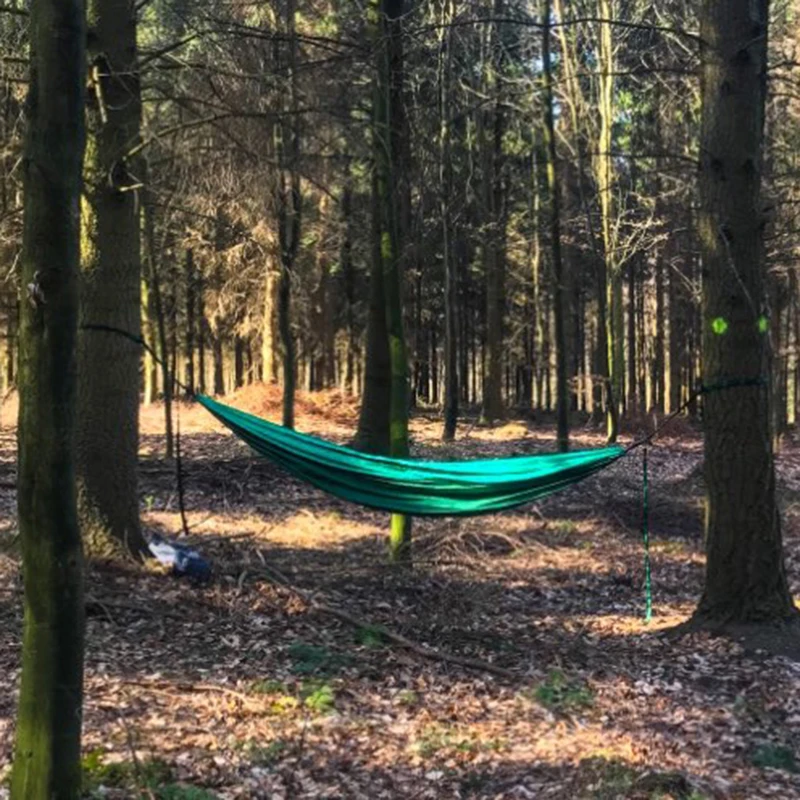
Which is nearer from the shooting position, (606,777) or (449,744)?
(606,777)

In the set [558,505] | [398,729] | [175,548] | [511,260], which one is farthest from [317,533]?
[511,260]

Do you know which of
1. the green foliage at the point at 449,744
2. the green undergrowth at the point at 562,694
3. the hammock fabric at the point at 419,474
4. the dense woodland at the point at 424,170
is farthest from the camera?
the dense woodland at the point at 424,170

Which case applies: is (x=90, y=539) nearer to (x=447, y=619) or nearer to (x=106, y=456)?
(x=106, y=456)

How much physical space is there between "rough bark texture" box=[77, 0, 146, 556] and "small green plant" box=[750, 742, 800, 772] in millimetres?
3828

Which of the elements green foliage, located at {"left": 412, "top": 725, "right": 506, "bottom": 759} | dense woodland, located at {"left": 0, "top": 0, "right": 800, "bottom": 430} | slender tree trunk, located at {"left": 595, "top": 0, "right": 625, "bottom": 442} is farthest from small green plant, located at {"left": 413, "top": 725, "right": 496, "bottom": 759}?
slender tree trunk, located at {"left": 595, "top": 0, "right": 625, "bottom": 442}

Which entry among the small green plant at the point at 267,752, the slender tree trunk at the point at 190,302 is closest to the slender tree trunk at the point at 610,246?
the slender tree trunk at the point at 190,302

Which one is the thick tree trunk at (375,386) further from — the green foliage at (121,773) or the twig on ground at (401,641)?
the green foliage at (121,773)

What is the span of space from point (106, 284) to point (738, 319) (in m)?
3.74

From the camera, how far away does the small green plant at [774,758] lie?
346 centimetres

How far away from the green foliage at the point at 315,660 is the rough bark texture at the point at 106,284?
65.8 inches

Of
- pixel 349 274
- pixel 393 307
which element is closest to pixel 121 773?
pixel 393 307

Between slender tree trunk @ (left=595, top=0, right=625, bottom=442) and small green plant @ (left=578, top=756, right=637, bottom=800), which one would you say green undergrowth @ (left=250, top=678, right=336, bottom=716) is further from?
slender tree trunk @ (left=595, top=0, right=625, bottom=442)

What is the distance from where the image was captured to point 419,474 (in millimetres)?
5238

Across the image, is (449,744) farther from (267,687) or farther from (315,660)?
(315,660)
